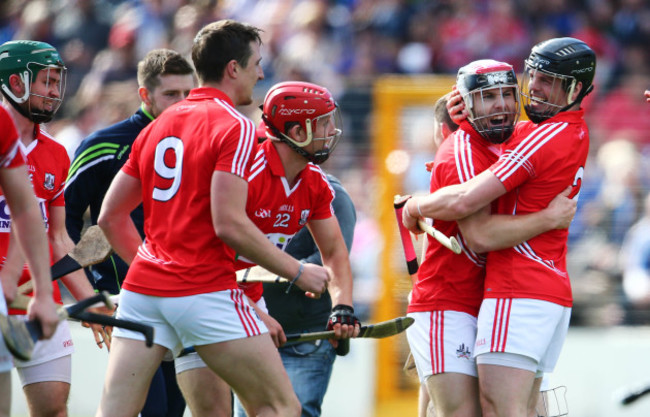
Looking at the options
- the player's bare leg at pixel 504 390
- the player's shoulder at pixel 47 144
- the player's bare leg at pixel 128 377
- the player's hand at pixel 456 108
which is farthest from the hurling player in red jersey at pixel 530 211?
the player's shoulder at pixel 47 144

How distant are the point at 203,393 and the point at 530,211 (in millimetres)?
1675

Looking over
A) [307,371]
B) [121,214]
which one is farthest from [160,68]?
[307,371]

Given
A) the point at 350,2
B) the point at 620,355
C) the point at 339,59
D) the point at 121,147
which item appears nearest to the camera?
the point at 121,147

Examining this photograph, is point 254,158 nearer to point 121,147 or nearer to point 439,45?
point 121,147

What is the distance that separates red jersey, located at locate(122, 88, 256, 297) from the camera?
412 cm

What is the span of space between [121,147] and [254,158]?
5.15 ft

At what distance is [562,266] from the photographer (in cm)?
464

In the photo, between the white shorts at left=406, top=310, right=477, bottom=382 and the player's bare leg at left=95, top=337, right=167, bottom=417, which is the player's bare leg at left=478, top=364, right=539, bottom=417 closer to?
the white shorts at left=406, top=310, right=477, bottom=382

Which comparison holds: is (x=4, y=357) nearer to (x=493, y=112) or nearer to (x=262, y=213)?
(x=262, y=213)

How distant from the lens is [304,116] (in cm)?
448

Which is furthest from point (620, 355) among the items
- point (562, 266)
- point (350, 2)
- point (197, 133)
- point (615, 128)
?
point (350, 2)

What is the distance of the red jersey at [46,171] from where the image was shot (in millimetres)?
4961

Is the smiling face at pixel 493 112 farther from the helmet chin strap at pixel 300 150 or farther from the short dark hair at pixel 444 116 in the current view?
the helmet chin strap at pixel 300 150

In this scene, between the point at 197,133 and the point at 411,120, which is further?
the point at 411,120
